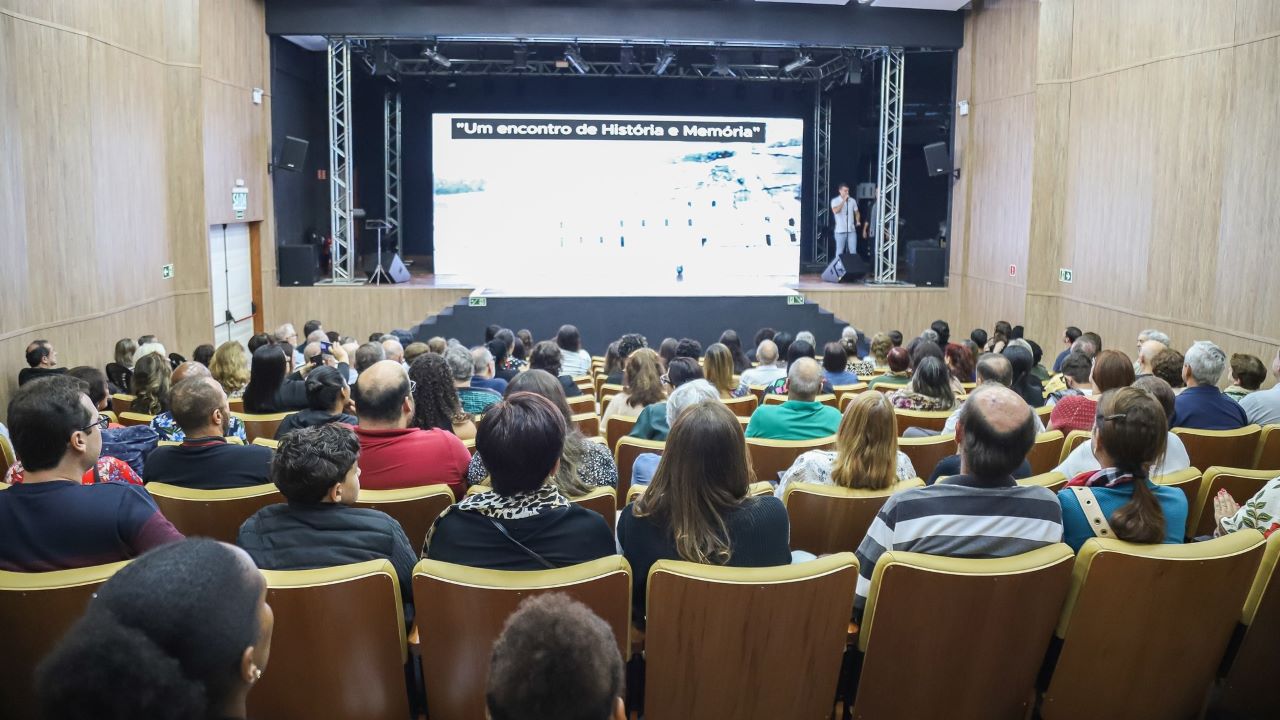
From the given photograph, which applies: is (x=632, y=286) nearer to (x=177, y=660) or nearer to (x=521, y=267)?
(x=521, y=267)

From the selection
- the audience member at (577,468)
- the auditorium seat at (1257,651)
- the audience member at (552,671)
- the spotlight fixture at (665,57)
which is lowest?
the auditorium seat at (1257,651)

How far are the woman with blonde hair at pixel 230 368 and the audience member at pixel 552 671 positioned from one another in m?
5.17

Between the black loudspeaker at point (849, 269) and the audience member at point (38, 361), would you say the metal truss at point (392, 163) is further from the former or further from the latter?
the audience member at point (38, 361)

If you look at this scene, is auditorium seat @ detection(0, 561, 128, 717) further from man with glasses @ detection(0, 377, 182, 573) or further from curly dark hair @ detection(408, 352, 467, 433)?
curly dark hair @ detection(408, 352, 467, 433)

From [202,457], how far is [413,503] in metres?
0.91

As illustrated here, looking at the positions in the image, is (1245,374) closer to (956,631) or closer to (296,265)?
(956,631)

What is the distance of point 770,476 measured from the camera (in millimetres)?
4391

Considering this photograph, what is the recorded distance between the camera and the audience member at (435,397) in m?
4.57

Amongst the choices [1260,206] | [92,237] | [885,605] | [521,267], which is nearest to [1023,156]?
[1260,206]

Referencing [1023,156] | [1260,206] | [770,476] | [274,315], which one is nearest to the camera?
[770,476]

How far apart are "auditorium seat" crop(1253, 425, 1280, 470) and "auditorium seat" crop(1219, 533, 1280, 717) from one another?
1.93m

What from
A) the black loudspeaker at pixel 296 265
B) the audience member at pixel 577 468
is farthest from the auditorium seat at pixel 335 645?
the black loudspeaker at pixel 296 265

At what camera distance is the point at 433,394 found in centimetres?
459

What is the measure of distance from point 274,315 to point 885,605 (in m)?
12.1
